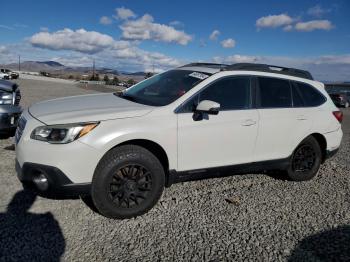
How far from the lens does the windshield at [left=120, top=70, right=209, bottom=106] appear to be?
171 inches

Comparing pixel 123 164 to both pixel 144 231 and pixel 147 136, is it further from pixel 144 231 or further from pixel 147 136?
pixel 144 231

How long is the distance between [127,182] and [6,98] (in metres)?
3.77

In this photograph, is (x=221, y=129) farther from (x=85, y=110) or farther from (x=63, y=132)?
(x=63, y=132)

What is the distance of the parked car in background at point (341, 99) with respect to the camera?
85.3 ft

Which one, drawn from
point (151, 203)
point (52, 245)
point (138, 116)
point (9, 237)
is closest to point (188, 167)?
point (151, 203)

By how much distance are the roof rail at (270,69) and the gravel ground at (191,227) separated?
5.50 feet

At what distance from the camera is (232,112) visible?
4.49 meters

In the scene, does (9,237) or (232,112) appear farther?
(232,112)

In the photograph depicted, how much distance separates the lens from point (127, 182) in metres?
3.87

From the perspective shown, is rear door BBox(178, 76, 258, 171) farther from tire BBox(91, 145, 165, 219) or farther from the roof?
tire BBox(91, 145, 165, 219)

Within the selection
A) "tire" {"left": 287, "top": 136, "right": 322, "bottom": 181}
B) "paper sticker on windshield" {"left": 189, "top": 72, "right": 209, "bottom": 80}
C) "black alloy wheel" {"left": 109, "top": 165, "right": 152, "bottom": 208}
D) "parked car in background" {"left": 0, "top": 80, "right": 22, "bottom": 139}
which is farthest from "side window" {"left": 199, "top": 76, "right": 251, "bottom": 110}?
"parked car in background" {"left": 0, "top": 80, "right": 22, "bottom": 139}

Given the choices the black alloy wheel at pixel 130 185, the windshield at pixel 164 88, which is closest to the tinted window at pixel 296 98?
the windshield at pixel 164 88

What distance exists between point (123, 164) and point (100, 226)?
2.22 ft

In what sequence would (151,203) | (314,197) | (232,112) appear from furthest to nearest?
(314,197)
(232,112)
(151,203)
